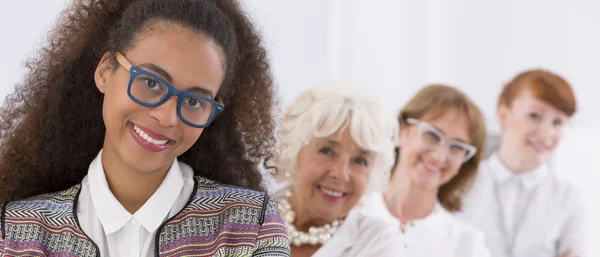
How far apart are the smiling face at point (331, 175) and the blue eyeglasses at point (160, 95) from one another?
0.85m

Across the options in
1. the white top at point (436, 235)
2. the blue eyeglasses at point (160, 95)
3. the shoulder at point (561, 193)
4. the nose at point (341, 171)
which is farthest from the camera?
the shoulder at point (561, 193)

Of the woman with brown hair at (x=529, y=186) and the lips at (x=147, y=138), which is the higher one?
the lips at (x=147, y=138)

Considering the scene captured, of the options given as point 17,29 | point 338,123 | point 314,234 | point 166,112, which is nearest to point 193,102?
point 166,112

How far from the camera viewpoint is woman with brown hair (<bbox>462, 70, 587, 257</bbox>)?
395 cm

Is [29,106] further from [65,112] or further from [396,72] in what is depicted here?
[396,72]

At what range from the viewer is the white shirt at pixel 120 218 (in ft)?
5.92

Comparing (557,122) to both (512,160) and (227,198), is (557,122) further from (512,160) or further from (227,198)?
(227,198)

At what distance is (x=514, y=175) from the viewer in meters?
4.13

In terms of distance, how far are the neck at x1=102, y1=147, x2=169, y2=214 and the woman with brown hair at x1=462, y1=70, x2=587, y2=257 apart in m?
2.28

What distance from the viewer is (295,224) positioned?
8.72 feet

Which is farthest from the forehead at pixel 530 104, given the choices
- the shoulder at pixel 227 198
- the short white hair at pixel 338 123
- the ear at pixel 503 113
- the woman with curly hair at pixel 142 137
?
the shoulder at pixel 227 198

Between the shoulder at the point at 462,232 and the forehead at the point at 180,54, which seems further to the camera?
the shoulder at the point at 462,232

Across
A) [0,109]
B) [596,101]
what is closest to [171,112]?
[0,109]

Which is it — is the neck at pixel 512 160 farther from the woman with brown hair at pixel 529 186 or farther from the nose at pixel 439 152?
the nose at pixel 439 152
